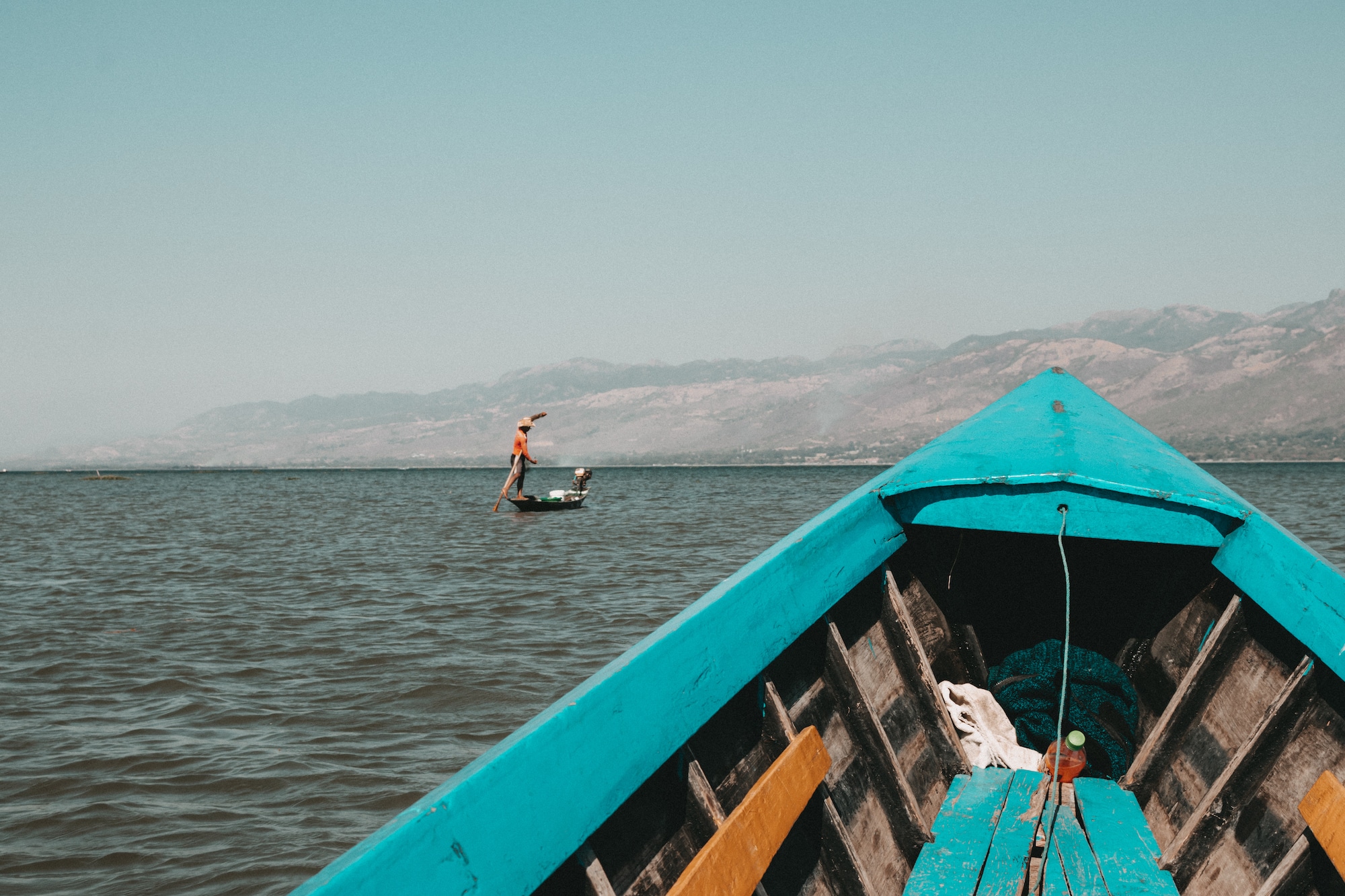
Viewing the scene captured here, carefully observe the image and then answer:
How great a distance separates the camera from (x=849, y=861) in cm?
270

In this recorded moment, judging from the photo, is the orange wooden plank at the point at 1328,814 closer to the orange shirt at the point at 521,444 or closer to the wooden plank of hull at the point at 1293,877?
the wooden plank of hull at the point at 1293,877

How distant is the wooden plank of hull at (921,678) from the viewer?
140 inches

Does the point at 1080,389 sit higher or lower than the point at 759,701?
higher

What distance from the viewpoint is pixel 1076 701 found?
Answer: 4.18 m

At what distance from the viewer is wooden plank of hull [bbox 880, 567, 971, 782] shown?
11.7 feet

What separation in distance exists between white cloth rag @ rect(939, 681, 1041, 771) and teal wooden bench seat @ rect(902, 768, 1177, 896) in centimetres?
17

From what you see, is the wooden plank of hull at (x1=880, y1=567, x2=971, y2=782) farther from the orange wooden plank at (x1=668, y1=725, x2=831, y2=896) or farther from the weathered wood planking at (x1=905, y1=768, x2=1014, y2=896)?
the orange wooden plank at (x1=668, y1=725, x2=831, y2=896)

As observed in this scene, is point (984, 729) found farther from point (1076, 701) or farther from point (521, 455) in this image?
point (521, 455)

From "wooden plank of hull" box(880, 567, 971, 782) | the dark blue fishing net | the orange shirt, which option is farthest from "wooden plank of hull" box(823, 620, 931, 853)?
the orange shirt

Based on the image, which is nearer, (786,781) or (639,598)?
(786,781)

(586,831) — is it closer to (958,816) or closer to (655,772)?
(655,772)

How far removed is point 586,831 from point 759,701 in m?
1.00

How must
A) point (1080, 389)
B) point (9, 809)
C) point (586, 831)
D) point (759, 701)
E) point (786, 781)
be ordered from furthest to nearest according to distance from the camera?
point (9, 809) → point (1080, 389) → point (759, 701) → point (786, 781) → point (586, 831)

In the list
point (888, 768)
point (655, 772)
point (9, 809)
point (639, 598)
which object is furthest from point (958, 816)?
point (639, 598)
